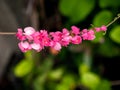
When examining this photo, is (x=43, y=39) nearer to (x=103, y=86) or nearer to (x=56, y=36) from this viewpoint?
(x=56, y=36)

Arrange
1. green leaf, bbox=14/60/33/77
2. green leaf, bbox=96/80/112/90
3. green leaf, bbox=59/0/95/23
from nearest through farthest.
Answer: green leaf, bbox=59/0/95/23, green leaf, bbox=96/80/112/90, green leaf, bbox=14/60/33/77

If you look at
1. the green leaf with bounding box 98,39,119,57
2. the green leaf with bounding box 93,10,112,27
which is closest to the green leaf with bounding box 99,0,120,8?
the green leaf with bounding box 93,10,112,27

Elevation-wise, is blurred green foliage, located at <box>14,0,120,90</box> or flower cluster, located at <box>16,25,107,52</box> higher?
blurred green foliage, located at <box>14,0,120,90</box>

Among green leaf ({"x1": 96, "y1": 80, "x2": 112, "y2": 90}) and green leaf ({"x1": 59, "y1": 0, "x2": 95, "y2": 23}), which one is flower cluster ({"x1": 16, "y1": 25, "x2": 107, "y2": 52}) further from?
green leaf ({"x1": 96, "y1": 80, "x2": 112, "y2": 90})

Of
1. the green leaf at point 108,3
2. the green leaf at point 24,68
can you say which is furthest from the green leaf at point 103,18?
the green leaf at point 24,68

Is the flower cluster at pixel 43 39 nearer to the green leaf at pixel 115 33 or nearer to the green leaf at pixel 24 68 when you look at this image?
the green leaf at pixel 115 33

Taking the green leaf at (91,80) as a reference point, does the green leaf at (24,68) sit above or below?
above

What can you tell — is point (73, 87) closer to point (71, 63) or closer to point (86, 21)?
point (71, 63)

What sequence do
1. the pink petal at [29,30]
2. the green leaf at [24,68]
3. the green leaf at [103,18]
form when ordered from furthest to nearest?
the green leaf at [24,68] < the green leaf at [103,18] < the pink petal at [29,30]

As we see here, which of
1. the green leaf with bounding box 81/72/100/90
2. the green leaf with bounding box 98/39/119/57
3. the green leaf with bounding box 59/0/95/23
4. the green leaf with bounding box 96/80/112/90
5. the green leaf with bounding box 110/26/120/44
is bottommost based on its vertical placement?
the green leaf with bounding box 96/80/112/90

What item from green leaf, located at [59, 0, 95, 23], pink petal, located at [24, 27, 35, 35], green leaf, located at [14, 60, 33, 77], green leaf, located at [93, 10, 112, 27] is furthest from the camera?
green leaf, located at [14, 60, 33, 77]
